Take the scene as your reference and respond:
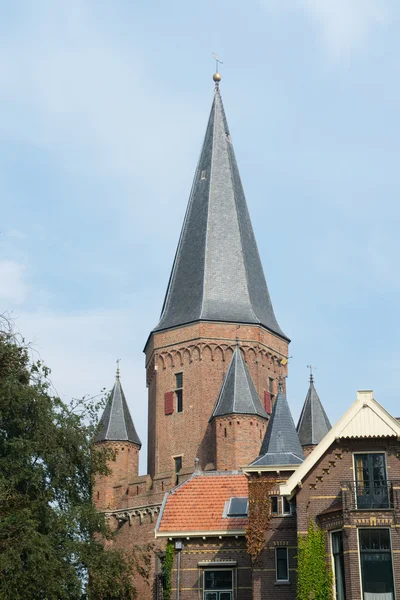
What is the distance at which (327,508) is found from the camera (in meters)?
24.6

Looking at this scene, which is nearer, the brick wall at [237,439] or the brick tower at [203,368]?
the brick wall at [237,439]

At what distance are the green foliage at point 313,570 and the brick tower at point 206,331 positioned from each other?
17.2 meters

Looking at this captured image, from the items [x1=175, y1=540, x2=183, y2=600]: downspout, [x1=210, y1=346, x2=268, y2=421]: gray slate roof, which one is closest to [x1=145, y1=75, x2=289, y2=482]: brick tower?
[x1=210, y1=346, x2=268, y2=421]: gray slate roof

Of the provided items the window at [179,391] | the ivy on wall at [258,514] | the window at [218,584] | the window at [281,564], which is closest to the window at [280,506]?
the ivy on wall at [258,514]

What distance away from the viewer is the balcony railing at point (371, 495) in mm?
23703

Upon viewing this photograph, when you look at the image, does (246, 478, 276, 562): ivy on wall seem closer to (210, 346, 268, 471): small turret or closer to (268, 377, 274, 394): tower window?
(210, 346, 268, 471): small turret

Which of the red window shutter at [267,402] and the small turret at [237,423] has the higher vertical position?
the red window shutter at [267,402]

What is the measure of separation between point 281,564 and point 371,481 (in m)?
3.89

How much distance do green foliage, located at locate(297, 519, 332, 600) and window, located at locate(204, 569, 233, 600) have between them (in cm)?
330

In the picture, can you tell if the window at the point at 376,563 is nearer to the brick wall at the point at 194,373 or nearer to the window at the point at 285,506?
the window at the point at 285,506

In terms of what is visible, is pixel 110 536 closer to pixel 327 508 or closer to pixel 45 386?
pixel 45 386

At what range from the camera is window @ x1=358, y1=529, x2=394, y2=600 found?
22.9 m

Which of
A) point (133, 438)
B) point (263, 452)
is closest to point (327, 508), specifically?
point (263, 452)

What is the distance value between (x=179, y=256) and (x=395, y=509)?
2990 centimetres
